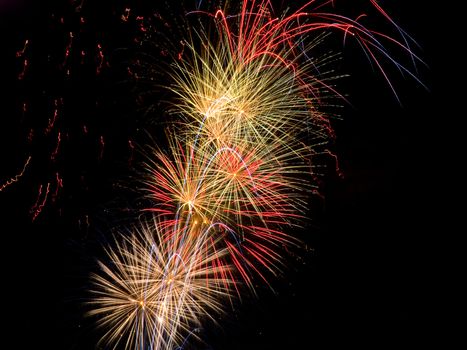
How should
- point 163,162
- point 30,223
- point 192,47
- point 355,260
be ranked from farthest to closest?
point 355,260 → point 30,223 → point 163,162 → point 192,47

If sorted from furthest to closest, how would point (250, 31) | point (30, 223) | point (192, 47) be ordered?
point (30, 223) < point (192, 47) < point (250, 31)

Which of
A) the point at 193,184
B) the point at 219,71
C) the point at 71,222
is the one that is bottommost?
the point at 193,184

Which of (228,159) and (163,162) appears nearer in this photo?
(228,159)

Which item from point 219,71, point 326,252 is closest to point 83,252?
point 219,71

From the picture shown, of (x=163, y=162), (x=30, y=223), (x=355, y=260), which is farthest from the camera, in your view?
(x=355, y=260)

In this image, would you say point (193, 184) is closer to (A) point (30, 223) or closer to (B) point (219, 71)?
(B) point (219, 71)

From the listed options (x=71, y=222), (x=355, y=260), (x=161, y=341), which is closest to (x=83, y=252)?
(x=71, y=222)

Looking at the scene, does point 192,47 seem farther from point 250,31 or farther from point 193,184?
point 193,184

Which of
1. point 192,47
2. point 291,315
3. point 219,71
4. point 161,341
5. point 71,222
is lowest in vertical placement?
point 291,315

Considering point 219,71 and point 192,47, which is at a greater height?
point 192,47
